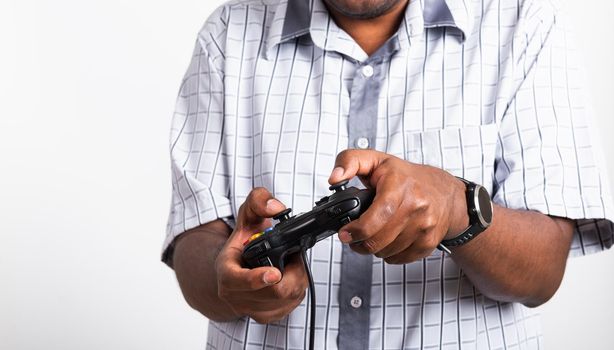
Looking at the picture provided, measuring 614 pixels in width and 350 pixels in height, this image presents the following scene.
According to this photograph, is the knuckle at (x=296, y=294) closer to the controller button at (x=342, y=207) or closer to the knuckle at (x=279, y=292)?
the knuckle at (x=279, y=292)

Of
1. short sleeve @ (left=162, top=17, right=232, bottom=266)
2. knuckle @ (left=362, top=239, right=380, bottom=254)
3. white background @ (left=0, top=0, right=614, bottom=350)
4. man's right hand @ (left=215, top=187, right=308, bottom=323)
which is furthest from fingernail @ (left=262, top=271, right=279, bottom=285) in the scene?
white background @ (left=0, top=0, right=614, bottom=350)

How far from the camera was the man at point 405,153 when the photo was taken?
3.95 feet

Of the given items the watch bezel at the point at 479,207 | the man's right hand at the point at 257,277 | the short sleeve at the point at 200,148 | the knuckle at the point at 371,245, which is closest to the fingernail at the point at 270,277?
the man's right hand at the point at 257,277

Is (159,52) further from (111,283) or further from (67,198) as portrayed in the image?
(111,283)

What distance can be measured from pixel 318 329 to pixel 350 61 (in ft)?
1.19

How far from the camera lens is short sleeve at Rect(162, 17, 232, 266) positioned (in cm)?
133

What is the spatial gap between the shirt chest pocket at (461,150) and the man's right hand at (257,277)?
9.2 inches

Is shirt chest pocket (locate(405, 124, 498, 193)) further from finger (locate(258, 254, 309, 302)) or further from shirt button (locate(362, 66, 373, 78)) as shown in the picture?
finger (locate(258, 254, 309, 302))

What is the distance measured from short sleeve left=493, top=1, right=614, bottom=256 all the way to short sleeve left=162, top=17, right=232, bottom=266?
38 cm

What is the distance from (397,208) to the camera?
93 centimetres

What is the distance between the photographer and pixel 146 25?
2178 millimetres

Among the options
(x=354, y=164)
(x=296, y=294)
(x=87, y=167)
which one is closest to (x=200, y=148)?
(x=296, y=294)

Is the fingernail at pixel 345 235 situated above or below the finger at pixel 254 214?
above

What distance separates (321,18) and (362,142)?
0.20m
